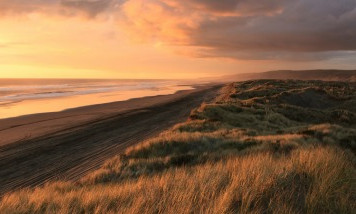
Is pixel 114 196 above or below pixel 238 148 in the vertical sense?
above

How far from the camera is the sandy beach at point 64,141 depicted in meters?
12.9

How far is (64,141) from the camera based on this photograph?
747 inches

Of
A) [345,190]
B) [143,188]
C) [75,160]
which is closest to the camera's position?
[345,190]

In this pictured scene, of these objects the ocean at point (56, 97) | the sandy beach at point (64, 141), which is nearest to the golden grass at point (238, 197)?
the sandy beach at point (64, 141)

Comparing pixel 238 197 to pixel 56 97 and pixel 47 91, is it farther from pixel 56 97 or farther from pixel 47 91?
pixel 47 91

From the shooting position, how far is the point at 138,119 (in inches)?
1070

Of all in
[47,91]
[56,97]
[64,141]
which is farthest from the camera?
[47,91]

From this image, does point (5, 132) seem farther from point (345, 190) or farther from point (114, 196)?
point (345, 190)

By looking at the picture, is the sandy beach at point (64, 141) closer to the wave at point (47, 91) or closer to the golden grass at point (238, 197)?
the golden grass at point (238, 197)

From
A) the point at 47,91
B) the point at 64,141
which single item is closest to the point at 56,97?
the point at 47,91

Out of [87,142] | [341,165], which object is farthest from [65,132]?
[341,165]

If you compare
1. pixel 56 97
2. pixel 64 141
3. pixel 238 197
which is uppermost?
pixel 238 197

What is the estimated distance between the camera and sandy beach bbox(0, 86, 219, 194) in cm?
1295

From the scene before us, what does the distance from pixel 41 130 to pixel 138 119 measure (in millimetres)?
7741
